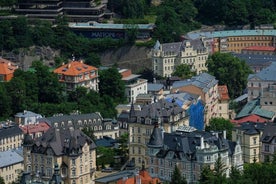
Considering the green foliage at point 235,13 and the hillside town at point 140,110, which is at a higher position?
the green foliage at point 235,13

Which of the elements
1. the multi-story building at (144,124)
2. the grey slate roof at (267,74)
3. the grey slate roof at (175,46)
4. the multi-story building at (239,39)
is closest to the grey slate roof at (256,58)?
the grey slate roof at (175,46)

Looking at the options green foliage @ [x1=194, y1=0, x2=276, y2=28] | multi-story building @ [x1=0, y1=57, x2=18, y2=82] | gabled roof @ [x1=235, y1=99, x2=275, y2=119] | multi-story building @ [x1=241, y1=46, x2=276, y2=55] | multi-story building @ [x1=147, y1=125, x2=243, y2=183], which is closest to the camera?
multi-story building @ [x1=147, y1=125, x2=243, y2=183]

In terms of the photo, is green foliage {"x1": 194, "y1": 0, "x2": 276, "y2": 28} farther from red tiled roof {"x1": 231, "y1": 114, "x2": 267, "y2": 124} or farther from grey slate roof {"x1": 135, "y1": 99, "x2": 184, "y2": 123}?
grey slate roof {"x1": 135, "y1": 99, "x2": 184, "y2": 123}

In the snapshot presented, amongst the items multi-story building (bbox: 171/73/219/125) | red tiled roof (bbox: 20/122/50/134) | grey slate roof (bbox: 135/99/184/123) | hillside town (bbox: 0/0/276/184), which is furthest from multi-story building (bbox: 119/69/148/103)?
grey slate roof (bbox: 135/99/184/123)

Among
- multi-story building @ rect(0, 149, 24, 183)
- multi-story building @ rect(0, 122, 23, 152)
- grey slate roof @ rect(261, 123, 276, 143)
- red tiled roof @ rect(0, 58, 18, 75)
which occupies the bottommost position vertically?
multi-story building @ rect(0, 149, 24, 183)

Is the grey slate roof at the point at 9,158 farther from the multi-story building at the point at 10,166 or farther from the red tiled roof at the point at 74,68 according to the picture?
the red tiled roof at the point at 74,68

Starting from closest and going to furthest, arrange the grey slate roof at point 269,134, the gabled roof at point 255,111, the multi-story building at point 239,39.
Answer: the grey slate roof at point 269,134 → the gabled roof at point 255,111 → the multi-story building at point 239,39
